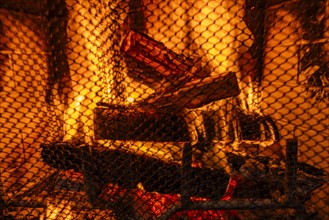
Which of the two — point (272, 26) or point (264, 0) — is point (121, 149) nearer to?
point (272, 26)

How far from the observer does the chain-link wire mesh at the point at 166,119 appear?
246 centimetres

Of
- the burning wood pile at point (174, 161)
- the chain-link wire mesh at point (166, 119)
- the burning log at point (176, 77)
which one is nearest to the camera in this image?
the chain-link wire mesh at point (166, 119)

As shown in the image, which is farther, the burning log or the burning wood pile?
the burning log

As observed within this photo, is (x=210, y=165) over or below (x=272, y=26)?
below

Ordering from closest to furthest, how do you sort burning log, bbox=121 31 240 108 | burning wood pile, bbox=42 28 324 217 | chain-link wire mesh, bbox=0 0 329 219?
chain-link wire mesh, bbox=0 0 329 219 < burning wood pile, bbox=42 28 324 217 < burning log, bbox=121 31 240 108

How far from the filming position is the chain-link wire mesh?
8.05 ft

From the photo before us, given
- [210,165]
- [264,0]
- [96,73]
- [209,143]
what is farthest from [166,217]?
[264,0]

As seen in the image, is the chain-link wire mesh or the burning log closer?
the chain-link wire mesh

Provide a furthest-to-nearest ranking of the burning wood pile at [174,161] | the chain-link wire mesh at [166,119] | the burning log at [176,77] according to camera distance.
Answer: the burning log at [176,77]
the burning wood pile at [174,161]
the chain-link wire mesh at [166,119]

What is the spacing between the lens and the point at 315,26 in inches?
157

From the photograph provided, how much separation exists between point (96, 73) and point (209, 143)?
187 cm

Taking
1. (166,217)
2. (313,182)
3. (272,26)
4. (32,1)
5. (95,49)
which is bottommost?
(313,182)

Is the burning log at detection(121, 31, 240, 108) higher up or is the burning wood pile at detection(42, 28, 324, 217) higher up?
the burning log at detection(121, 31, 240, 108)

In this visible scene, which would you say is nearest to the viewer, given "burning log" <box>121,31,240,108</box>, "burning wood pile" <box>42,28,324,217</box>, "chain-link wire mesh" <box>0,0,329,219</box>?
"chain-link wire mesh" <box>0,0,329,219</box>
